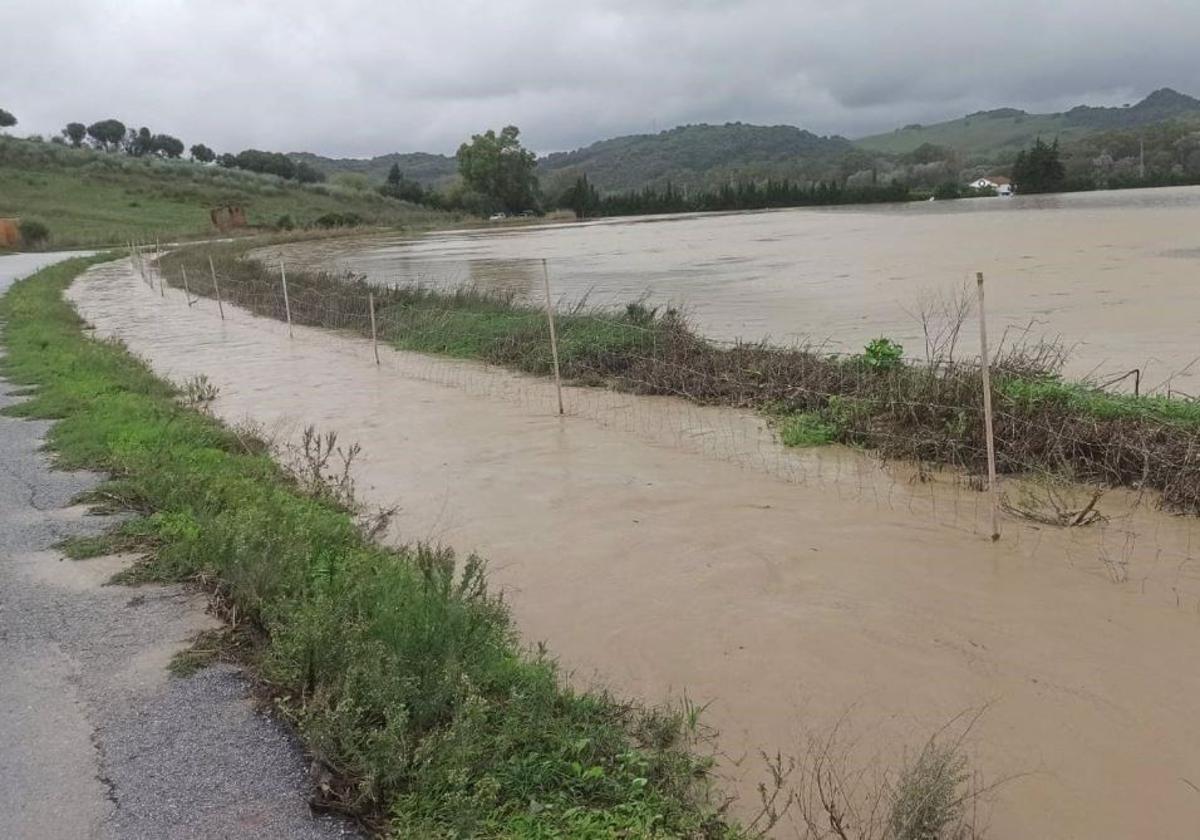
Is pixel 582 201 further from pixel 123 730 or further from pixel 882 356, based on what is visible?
pixel 123 730

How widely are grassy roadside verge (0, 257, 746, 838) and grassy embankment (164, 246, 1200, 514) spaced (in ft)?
14.2

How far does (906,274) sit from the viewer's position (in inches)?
919

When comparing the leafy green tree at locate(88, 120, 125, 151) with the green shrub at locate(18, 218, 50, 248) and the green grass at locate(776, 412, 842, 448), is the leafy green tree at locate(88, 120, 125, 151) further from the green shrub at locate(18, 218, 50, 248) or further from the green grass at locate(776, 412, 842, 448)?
the green grass at locate(776, 412, 842, 448)

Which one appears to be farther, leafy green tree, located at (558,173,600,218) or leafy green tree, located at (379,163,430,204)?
leafy green tree, located at (379,163,430,204)

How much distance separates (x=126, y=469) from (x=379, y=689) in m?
4.47

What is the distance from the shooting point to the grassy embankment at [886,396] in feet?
23.1

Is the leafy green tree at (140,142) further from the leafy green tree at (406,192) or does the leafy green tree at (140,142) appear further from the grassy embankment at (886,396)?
the grassy embankment at (886,396)

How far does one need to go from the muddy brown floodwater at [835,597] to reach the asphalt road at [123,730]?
1668 millimetres

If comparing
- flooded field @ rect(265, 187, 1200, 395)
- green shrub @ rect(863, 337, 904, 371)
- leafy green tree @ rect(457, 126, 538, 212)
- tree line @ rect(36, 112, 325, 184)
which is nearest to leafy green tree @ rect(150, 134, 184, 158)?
tree line @ rect(36, 112, 325, 184)

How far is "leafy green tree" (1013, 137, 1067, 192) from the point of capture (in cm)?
8000

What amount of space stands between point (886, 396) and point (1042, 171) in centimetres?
8183

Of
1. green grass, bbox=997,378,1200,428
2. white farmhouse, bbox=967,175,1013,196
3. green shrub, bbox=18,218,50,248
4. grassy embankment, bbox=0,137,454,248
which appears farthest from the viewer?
white farmhouse, bbox=967,175,1013,196

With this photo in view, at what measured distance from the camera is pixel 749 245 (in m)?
39.4

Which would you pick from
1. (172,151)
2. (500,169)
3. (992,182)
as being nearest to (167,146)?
(172,151)
